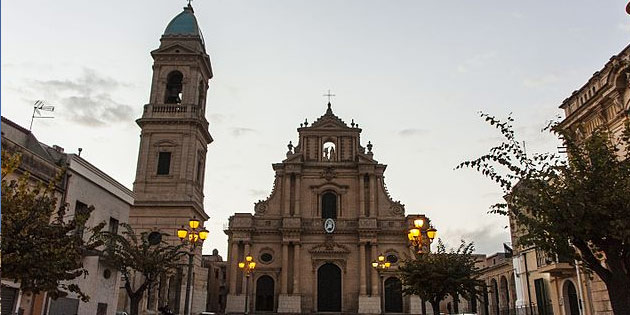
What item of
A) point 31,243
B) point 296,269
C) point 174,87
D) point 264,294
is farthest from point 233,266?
point 31,243

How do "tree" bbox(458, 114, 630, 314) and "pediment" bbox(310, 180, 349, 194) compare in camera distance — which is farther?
"pediment" bbox(310, 180, 349, 194)

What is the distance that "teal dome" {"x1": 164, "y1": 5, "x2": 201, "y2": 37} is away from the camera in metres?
38.3

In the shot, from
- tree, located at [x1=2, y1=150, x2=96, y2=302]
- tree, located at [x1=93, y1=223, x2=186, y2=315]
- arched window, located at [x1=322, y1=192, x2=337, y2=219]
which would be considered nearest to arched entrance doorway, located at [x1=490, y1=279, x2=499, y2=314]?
arched window, located at [x1=322, y1=192, x2=337, y2=219]

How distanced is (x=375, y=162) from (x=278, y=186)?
27.9 feet

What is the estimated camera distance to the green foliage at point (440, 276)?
2000cm

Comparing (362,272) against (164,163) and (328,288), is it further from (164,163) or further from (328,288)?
(164,163)

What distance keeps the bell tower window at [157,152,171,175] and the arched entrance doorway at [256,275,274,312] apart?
41.0 ft

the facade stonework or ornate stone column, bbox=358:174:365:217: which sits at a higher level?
ornate stone column, bbox=358:174:365:217

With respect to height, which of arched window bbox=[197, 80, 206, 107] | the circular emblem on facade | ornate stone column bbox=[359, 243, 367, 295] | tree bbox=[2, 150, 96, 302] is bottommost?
tree bbox=[2, 150, 96, 302]

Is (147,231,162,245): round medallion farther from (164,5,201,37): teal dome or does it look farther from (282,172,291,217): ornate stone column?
(164,5,201,37): teal dome

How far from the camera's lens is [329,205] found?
44.2 m

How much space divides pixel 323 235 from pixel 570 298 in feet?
74.9

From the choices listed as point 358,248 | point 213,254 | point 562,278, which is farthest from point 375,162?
point 213,254

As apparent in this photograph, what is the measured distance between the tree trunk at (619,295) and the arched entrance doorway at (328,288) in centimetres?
3166
